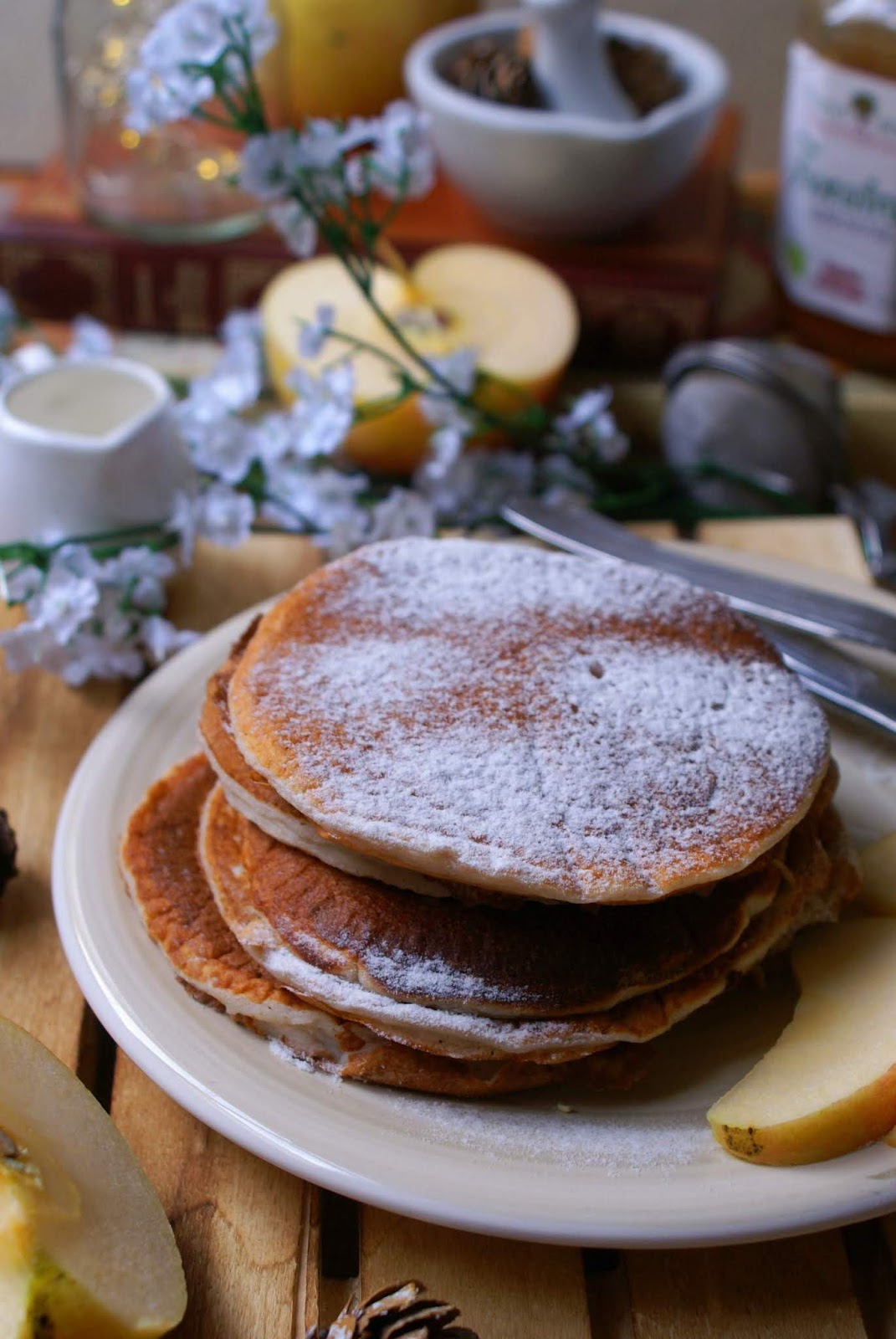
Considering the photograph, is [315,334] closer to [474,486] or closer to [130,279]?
[474,486]

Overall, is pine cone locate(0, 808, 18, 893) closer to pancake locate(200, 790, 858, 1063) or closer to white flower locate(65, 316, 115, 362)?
pancake locate(200, 790, 858, 1063)

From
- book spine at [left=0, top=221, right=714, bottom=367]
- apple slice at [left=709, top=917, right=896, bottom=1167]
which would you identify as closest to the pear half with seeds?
apple slice at [left=709, top=917, right=896, bottom=1167]

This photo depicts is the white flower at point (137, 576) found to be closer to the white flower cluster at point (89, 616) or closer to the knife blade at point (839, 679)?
the white flower cluster at point (89, 616)

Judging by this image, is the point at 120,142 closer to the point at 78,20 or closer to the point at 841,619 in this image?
the point at 78,20

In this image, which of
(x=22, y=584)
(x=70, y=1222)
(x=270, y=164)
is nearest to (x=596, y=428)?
(x=270, y=164)

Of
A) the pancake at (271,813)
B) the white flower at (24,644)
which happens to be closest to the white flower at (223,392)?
the white flower at (24,644)
